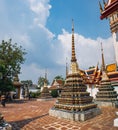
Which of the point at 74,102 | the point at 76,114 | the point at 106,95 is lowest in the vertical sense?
the point at 76,114

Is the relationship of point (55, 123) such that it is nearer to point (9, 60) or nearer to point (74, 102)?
point (74, 102)

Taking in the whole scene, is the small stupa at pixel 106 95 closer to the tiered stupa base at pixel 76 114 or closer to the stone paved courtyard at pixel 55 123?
the stone paved courtyard at pixel 55 123

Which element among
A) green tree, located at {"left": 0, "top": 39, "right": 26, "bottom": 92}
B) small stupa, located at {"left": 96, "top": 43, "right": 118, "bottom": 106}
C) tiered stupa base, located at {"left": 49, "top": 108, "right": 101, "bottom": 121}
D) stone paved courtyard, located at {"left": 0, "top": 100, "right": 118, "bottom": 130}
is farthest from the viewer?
green tree, located at {"left": 0, "top": 39, "right": 26, "bottom": 92}

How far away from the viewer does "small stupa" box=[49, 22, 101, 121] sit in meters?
8.98

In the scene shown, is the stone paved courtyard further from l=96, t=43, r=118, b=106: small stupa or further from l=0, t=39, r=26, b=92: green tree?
l=0, t=39, r=26, b=92: green tree

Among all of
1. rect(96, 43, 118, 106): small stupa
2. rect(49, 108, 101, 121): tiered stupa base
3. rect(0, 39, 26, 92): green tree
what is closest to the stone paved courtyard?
rect(49, 108, 101, 121): tiered stupa base

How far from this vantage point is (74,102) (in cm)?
975

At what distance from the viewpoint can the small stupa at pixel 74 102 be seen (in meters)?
8.98

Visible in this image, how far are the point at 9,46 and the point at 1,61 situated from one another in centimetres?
373

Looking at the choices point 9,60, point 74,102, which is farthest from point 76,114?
point 9,60

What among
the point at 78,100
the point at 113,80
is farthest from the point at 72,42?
the point at 113,80

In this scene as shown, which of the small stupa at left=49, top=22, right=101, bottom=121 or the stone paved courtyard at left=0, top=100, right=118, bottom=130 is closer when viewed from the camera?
the stone paved courtyard at left=0, top=100, right=118, bottom=130

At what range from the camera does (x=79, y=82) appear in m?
10.7

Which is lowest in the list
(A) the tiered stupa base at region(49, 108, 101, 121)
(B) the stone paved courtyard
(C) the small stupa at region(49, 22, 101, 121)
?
(B) the stone paved courtyard
